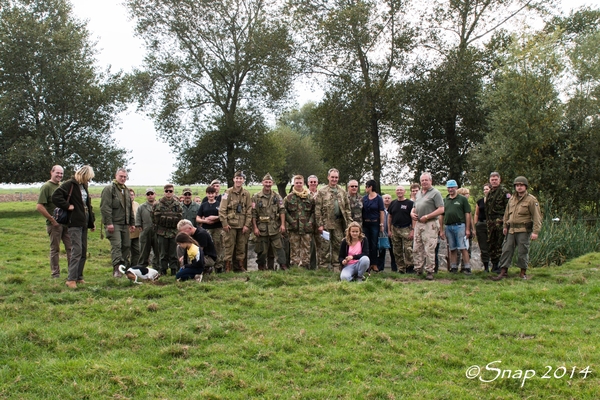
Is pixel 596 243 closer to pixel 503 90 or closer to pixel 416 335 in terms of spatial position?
pixel 503 90

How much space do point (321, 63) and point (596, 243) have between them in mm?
16808

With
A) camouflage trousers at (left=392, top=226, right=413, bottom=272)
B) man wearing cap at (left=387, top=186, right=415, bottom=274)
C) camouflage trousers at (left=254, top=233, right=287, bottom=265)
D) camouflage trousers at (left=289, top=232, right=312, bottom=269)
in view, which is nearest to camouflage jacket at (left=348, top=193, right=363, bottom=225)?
man wearing cap at (left=387, top=186, right=415, bottom=274)

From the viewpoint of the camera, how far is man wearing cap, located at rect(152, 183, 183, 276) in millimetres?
10750

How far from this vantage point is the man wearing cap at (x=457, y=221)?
1073 centimetres

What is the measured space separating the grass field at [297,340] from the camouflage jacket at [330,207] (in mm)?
2020

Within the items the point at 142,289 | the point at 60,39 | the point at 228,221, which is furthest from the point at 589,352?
the point at 60,39

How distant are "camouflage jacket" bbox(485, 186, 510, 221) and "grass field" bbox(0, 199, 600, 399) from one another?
6.79 feet

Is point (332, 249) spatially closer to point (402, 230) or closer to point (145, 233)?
point (402, 230)

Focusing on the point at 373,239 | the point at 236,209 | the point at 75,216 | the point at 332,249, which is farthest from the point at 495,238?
the point at 75,216

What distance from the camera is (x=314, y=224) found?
37.0 ft

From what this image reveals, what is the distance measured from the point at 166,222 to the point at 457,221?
5.95 meters

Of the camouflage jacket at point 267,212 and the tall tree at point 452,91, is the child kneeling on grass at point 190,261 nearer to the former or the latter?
the camouflage jacket at point 267,212

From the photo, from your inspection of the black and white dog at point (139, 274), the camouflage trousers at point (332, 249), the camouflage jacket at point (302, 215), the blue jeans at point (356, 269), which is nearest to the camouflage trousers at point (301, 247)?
the camouflage jacket at point (302, 215)

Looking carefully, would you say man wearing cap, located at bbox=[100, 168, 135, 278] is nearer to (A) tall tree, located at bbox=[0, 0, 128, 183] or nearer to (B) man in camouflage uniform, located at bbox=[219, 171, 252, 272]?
(B) man in camouflage uniform, located at bbox=[219, 171, 252, 272]
